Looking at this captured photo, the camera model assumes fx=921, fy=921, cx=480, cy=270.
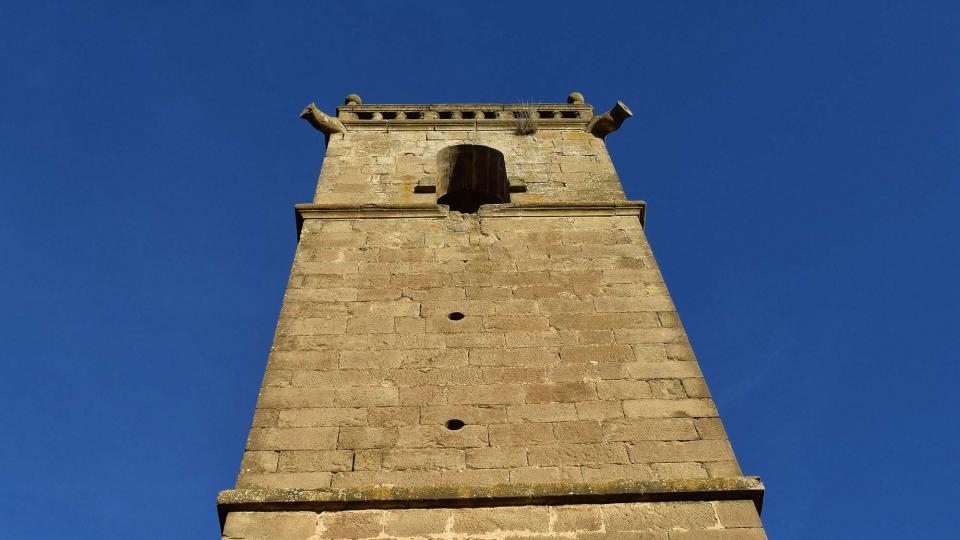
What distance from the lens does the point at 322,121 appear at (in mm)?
11578

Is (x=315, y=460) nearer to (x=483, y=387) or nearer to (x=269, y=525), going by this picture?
(x=269, y=525)

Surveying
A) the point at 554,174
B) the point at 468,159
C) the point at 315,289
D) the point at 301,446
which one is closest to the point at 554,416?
the point at 301,446

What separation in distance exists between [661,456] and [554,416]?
0.79m

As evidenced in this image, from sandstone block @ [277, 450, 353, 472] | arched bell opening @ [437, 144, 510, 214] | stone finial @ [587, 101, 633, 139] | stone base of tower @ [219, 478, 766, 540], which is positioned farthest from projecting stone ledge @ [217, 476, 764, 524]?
stone finial @ [587, 101, 633, 139]

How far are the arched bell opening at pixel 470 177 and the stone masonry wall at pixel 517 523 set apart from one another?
5.55 meters

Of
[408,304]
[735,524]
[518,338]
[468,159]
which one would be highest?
[468,159]

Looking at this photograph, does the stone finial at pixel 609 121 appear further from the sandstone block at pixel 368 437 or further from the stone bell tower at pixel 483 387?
the sandstone block at pixel 368 437

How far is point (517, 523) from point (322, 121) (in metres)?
7.29

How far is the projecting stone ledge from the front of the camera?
5.57 metres

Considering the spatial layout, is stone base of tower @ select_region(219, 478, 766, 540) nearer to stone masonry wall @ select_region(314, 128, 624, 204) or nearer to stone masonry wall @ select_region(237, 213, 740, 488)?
stone masonry wall @ select_region(237, 213, 740, 488)

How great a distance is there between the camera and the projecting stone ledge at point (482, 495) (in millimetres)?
5566

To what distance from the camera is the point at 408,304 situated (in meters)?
7.66

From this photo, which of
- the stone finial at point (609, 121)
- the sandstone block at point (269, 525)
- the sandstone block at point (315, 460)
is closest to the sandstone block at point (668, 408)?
the sandstone block at point (315, 460)

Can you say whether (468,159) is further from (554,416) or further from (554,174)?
(554,416)
